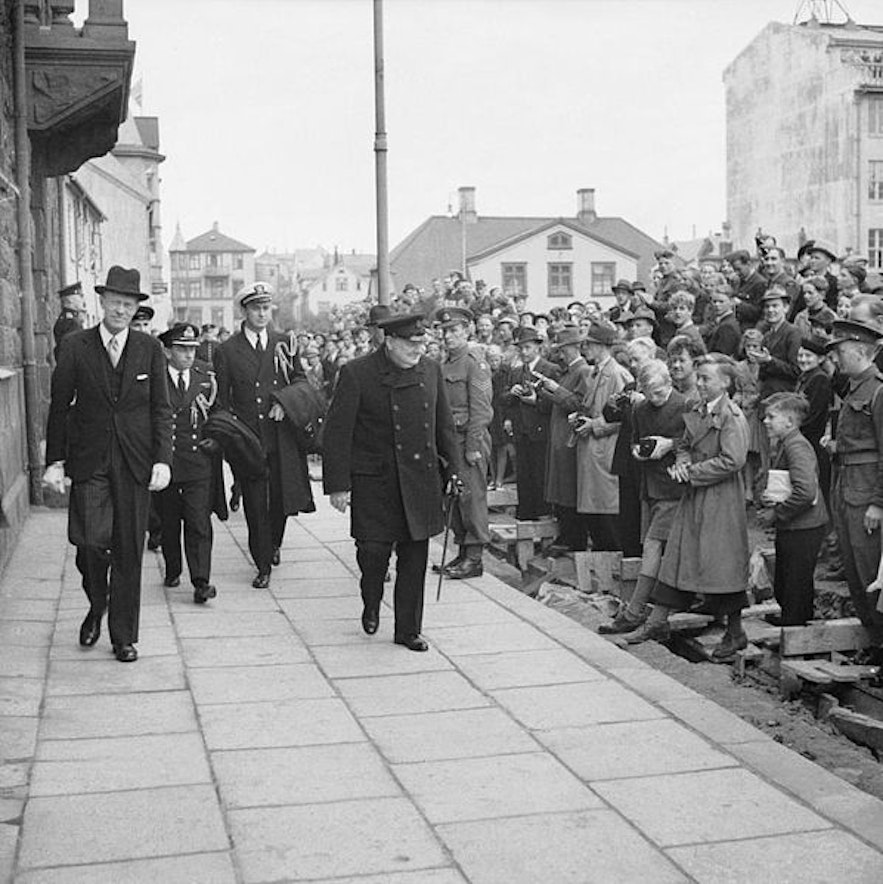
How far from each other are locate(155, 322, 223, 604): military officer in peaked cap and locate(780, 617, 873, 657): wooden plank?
12.0 feet

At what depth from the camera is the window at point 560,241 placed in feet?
212

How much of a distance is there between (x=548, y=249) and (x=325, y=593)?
2232 inches

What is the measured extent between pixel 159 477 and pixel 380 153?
872 cm

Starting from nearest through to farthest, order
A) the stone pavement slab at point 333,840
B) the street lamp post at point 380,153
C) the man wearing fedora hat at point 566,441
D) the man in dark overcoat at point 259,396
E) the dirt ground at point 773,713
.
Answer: the stone pavement slab at point 333,840 < the dirt ground at point 773,713 < the man in dark overcoat at point 259,396 < the man wearing fedora hat at point 566,441 < the street lamp post at point 380,153

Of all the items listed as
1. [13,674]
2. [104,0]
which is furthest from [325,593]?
[104,0]

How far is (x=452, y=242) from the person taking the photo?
6744 cm

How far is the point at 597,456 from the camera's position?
1051 centimetres

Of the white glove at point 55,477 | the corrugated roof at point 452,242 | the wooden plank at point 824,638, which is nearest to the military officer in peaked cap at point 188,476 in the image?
the white glove at point 55,477

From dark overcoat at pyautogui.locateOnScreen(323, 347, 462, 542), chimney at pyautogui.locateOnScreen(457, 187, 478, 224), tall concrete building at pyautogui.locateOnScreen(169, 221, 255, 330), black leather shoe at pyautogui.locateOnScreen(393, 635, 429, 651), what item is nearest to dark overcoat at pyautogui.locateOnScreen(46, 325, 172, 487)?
dark overcoat at pyautogui.locateOnScreen(323, 347, 462, 542)

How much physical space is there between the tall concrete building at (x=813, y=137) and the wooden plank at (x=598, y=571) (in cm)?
3701

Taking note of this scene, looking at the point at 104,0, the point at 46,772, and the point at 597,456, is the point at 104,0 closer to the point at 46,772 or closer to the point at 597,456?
the point at 597,456

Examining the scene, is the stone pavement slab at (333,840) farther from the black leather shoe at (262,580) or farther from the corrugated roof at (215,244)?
the corrugated roof at (215,244)

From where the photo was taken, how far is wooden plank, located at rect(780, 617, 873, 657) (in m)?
7.68

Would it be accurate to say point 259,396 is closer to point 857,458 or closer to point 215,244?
point 857,458
